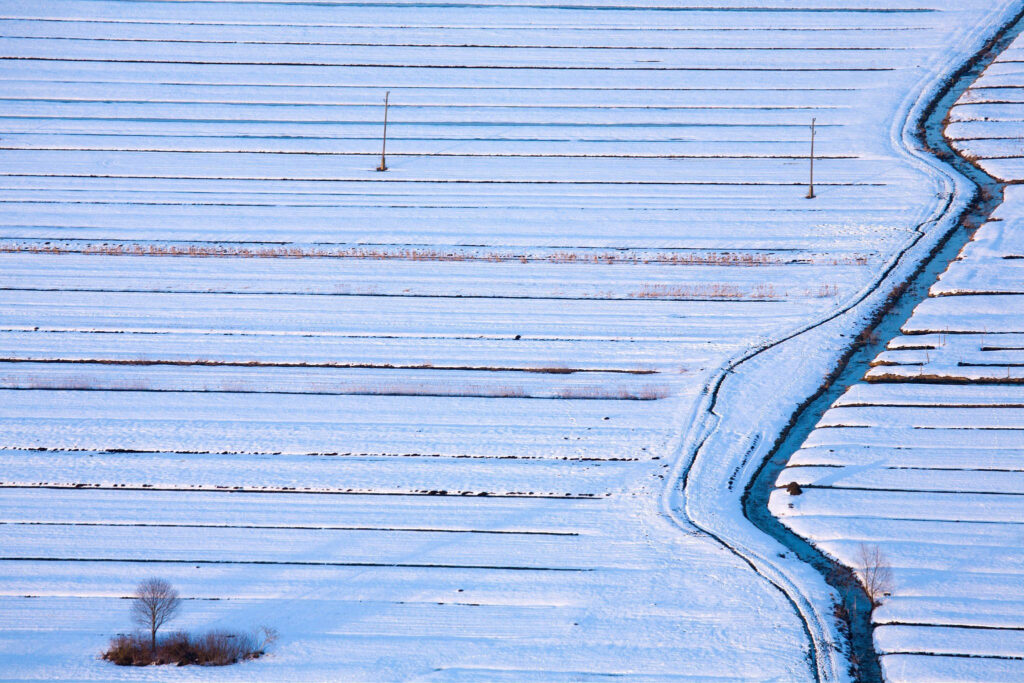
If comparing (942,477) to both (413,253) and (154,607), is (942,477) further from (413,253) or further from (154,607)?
(413,253)

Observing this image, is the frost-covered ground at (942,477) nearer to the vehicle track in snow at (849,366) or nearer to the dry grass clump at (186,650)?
the vehicle track in snow at (849,366)

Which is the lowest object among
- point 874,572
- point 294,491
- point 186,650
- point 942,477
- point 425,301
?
point 186,650

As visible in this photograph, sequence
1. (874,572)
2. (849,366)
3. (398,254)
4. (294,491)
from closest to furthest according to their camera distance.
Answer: (874,572)
(294,491)
(849,366)
(398,254)

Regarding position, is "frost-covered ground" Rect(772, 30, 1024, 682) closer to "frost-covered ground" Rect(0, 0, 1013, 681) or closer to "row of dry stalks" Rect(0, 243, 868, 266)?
"frost-covered ground" Rect(0, 0, 1013, 681)

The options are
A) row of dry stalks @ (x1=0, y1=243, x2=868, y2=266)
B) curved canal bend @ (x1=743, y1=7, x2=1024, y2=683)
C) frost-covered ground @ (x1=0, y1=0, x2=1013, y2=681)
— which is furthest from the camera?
row of dry stalks @ (x1=0, y1=243, x2=868, y2=266)

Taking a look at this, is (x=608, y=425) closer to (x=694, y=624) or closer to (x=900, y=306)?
(x=694, y=624)

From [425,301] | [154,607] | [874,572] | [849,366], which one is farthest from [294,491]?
[849,366]

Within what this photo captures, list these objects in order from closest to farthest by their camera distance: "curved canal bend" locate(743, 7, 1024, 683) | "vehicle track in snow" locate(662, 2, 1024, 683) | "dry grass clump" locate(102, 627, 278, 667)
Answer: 1. "dry grass clump" locate(102, 627, 278, 667)
2. "vehicle track in snow" locate(662, 2, 1024, 683)
3. "curved canal bend" locate(743, 7, 1024, 683)

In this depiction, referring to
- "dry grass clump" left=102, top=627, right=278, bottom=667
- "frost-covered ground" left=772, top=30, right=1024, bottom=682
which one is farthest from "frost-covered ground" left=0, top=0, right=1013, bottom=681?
"frost-covered ground" left=772, top=30, right=1024, bottom=682
